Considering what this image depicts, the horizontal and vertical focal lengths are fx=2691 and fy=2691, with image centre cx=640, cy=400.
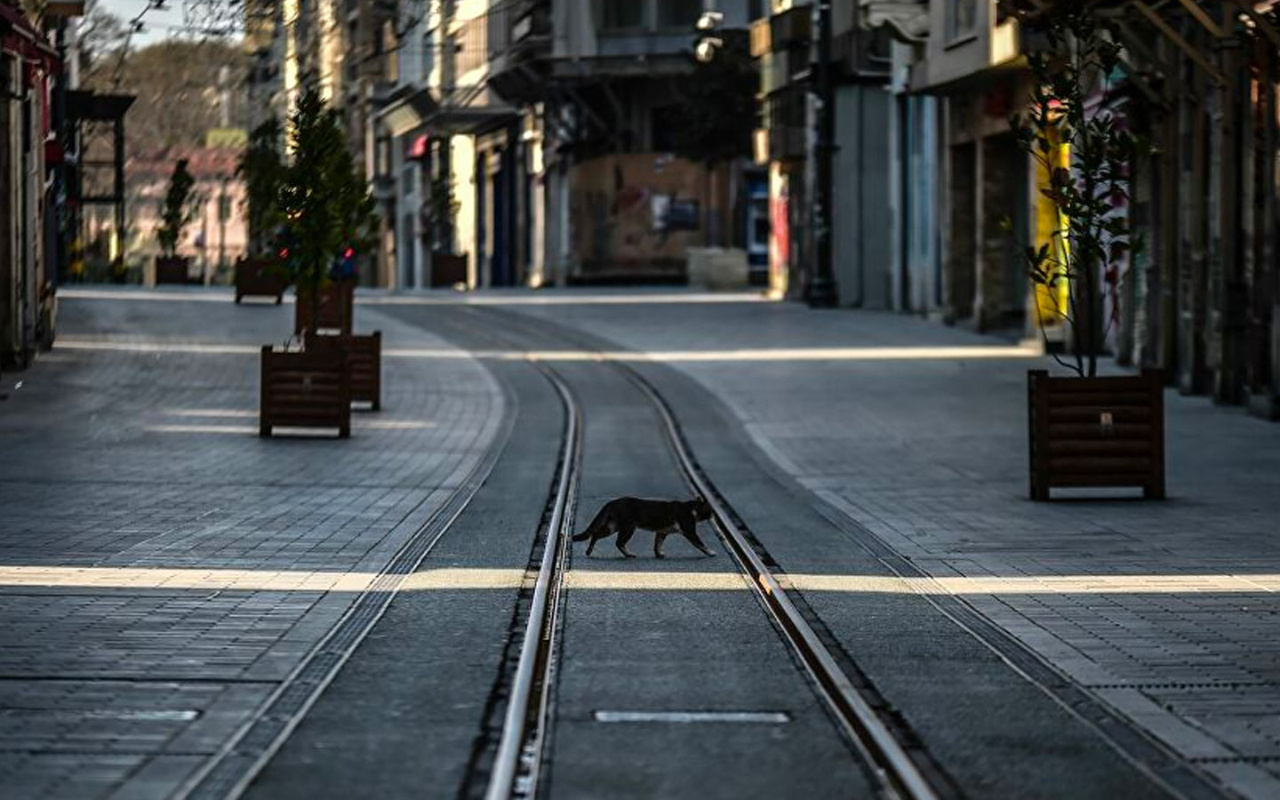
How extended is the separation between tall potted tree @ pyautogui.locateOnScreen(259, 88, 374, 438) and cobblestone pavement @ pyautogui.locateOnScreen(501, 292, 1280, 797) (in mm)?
4234

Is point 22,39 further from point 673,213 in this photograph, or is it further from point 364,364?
point 673,213

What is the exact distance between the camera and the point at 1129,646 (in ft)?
37.7

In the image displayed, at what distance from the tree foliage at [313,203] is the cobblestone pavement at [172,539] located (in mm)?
1696

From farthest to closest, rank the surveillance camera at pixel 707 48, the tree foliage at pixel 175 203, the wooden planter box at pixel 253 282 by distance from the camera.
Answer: the tree foliage at pixel 175 203 → the surveillance camera at pixel 707 48 → the wooden planter box at pixel 253 282

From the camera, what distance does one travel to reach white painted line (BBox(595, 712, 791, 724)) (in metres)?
9.31

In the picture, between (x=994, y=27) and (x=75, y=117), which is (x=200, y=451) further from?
(x=75, y=117)

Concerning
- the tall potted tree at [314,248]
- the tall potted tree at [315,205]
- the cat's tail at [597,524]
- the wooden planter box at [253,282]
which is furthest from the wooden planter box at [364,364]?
the wooden planter box at [253,282]

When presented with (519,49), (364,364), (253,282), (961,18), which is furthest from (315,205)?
(519,49)

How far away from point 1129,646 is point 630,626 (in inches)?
87.2

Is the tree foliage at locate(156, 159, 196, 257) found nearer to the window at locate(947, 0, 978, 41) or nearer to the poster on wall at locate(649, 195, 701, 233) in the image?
the poster on wall at locate(649, 195, 701, 233)

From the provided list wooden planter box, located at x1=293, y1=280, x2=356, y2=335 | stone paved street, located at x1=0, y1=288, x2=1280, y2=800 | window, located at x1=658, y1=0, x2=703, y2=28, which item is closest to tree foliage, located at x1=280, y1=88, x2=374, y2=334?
stone paved street, located at x1=0, y1=288, x2=1280, y2=800

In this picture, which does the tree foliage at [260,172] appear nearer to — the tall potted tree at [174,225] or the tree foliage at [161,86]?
the tall potted tree at [174,225]

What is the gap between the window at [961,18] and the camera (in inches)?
1642

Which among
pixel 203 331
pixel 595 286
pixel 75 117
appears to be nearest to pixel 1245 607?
pixel 203 331
